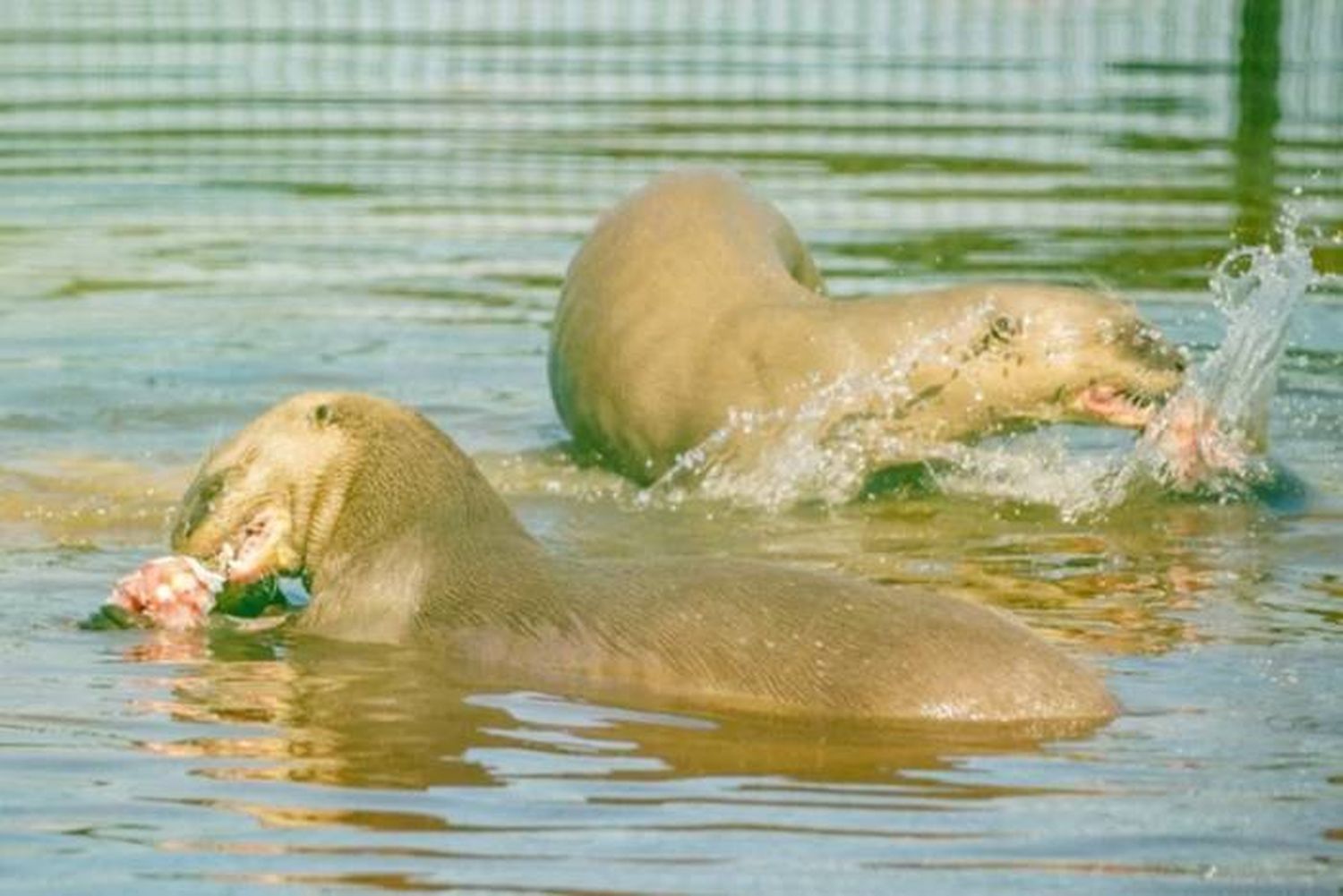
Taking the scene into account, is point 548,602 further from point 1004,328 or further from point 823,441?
point 1004,328

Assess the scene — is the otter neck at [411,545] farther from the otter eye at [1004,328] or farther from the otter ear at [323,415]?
the otter eye at [1004,328]

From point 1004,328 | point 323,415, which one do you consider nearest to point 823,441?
point 1004,328

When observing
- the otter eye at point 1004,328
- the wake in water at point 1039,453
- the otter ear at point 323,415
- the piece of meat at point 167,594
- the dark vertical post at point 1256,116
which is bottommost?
the dark vertical post at point 1256,116

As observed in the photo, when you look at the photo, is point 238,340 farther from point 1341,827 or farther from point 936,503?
point 1341,827

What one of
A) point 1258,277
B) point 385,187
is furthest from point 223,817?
point 385,187

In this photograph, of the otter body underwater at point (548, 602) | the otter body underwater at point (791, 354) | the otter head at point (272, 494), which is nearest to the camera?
the otter body underwater at point (548, 602)

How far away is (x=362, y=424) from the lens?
9180 mm

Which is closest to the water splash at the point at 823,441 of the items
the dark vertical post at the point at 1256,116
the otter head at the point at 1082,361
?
the otter head at the point at 1082,361

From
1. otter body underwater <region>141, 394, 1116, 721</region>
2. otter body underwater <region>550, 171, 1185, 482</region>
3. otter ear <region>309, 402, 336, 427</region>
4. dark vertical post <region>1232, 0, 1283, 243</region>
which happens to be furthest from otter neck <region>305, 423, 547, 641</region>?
dark vertical post <region>1232, 0, 1283, 243</region>

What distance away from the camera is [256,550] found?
923 cm

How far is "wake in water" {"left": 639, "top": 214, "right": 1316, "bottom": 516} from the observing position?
1127 cm

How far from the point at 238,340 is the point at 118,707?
603 centimetres

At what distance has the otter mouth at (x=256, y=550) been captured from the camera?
921 centimetres

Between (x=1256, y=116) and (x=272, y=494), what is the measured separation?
13459mm
